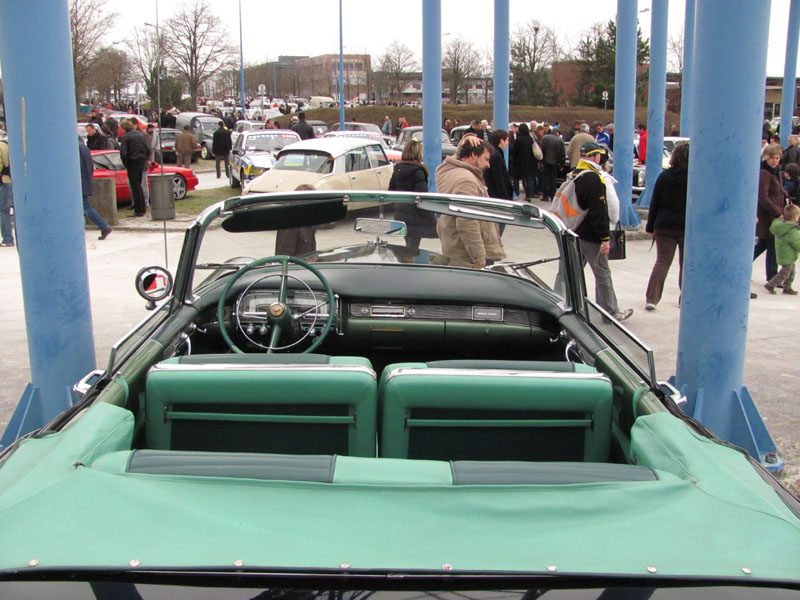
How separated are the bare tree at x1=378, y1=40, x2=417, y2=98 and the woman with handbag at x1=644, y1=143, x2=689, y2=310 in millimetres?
60884

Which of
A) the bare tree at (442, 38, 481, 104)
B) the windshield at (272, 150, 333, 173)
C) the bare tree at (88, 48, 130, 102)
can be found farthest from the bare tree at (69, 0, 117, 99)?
the bare tree at (442, 38, 481, 104)

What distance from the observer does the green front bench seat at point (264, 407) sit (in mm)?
2645

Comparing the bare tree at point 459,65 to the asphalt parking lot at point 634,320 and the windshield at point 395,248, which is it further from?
→ the windshield at point 395,248

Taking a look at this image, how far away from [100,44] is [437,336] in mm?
40856

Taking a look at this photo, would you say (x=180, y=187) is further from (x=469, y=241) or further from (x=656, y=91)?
(x=469, y=241)

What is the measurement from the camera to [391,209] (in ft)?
14.8

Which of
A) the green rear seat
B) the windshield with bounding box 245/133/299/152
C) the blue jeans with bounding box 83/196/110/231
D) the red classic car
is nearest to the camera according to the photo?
the green rear seat

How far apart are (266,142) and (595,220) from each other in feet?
47.7

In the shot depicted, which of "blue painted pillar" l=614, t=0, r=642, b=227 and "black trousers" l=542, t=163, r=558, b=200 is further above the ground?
"blue painted pillar" l=614, t=0, r=642, b=227

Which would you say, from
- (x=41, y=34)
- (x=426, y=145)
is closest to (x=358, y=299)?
(x=41, y=34)

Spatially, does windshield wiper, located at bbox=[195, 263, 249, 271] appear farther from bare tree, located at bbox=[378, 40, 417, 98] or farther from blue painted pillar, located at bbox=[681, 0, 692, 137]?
bare tree, located at bbox=[378, 40, 417, 98]

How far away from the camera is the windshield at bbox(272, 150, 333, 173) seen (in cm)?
1409

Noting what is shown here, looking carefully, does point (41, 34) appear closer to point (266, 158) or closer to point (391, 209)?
point (391, 209)

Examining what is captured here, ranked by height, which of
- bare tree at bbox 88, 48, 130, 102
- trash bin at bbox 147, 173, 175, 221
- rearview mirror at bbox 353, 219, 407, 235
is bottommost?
rearview mirror at bbox 353, 219, 407, 235
